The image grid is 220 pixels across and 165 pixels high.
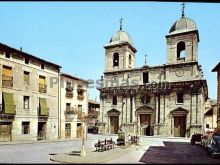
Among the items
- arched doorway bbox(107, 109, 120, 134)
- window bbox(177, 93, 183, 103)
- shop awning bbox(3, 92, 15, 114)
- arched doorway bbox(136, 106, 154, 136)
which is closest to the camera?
shop awning bbox(3, 92, 15, 114)

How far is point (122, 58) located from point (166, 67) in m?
8.07

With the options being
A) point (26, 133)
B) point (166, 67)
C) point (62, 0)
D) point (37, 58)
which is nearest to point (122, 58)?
point (166, 67)

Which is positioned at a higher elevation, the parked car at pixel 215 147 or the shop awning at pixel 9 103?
the shop awning at pixel 9 103

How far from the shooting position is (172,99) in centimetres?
3759

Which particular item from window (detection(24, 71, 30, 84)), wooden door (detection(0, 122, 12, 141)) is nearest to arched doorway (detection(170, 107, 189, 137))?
window (detection(24, 71, 30, 84))

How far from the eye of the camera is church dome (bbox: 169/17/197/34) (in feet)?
127

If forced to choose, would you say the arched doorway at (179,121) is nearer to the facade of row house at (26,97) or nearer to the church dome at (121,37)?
the church dome at (121,37)

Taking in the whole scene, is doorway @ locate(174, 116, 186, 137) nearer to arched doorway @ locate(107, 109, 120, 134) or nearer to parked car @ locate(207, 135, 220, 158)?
arched doorway @ locate(107, 109, 120, 134)

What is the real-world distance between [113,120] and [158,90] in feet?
30.8

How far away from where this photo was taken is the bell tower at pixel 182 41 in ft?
123

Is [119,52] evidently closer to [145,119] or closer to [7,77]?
[145,119]

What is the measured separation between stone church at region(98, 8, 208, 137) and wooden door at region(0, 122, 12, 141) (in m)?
19.9

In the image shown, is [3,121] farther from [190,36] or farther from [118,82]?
[190,36]

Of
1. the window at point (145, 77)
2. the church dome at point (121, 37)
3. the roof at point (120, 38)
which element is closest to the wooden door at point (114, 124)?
the window at point (145, 77)
